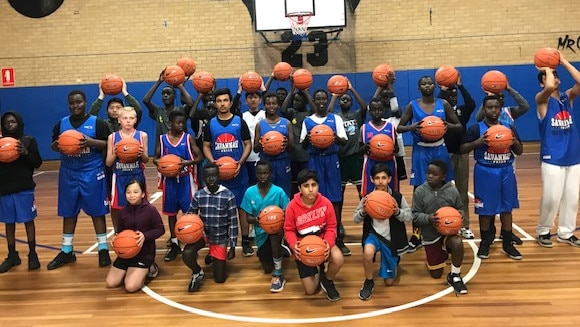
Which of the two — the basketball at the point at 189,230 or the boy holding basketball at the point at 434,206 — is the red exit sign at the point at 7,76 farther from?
the boy holding basketball at the point at 434,206

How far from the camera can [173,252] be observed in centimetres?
507

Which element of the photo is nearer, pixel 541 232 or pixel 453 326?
pixel 453 326

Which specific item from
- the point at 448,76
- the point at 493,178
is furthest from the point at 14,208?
the point at 493,178

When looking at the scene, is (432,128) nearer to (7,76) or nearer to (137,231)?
(137,231)

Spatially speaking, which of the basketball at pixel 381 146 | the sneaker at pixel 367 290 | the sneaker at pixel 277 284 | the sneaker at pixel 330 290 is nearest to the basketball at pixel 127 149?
the sneaker at pixel 277 284

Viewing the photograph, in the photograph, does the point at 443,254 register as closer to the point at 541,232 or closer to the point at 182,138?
the point at 541,232

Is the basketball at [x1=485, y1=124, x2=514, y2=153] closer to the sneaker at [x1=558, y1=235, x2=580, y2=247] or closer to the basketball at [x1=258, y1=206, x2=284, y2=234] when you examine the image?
the sneaker at [x1=558, y1=235, x2=580, y2=247]

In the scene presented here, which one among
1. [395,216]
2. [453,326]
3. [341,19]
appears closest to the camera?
[453,326]

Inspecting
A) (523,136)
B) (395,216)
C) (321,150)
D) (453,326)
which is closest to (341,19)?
(523,136)

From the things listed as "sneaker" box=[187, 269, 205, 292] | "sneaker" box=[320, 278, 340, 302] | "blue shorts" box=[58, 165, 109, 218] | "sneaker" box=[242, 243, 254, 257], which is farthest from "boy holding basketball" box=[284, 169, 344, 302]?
"blue shorts" box=[58, 165, 109, 218]

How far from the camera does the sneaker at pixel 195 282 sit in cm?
420

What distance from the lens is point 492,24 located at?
11414 mm

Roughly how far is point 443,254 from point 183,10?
922 cm

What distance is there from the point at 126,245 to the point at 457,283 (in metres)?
2.60
